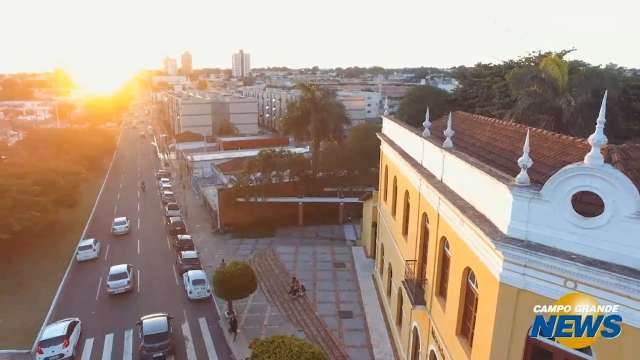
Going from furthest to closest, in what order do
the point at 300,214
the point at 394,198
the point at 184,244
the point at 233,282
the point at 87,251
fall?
the point at 300,214 → the point at 184,244 → the point at 87,251 → the point at 394,198 → the point at 233,282

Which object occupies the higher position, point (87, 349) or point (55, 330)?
point (55, 330)

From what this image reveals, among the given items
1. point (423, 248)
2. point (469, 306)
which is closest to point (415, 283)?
point (423, 248)

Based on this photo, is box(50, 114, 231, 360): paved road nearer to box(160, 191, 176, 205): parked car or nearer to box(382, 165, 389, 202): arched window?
box(160, 191, 176, 205): parked car

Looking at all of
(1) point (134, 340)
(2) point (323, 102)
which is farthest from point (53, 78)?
(1) point (134, 340)

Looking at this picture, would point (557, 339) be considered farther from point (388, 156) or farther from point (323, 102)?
point (323, 102)

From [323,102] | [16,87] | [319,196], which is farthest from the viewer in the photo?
[16,87]

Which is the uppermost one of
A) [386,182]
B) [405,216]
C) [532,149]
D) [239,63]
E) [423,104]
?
[239,63]

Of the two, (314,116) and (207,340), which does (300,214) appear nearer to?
(314,116)
